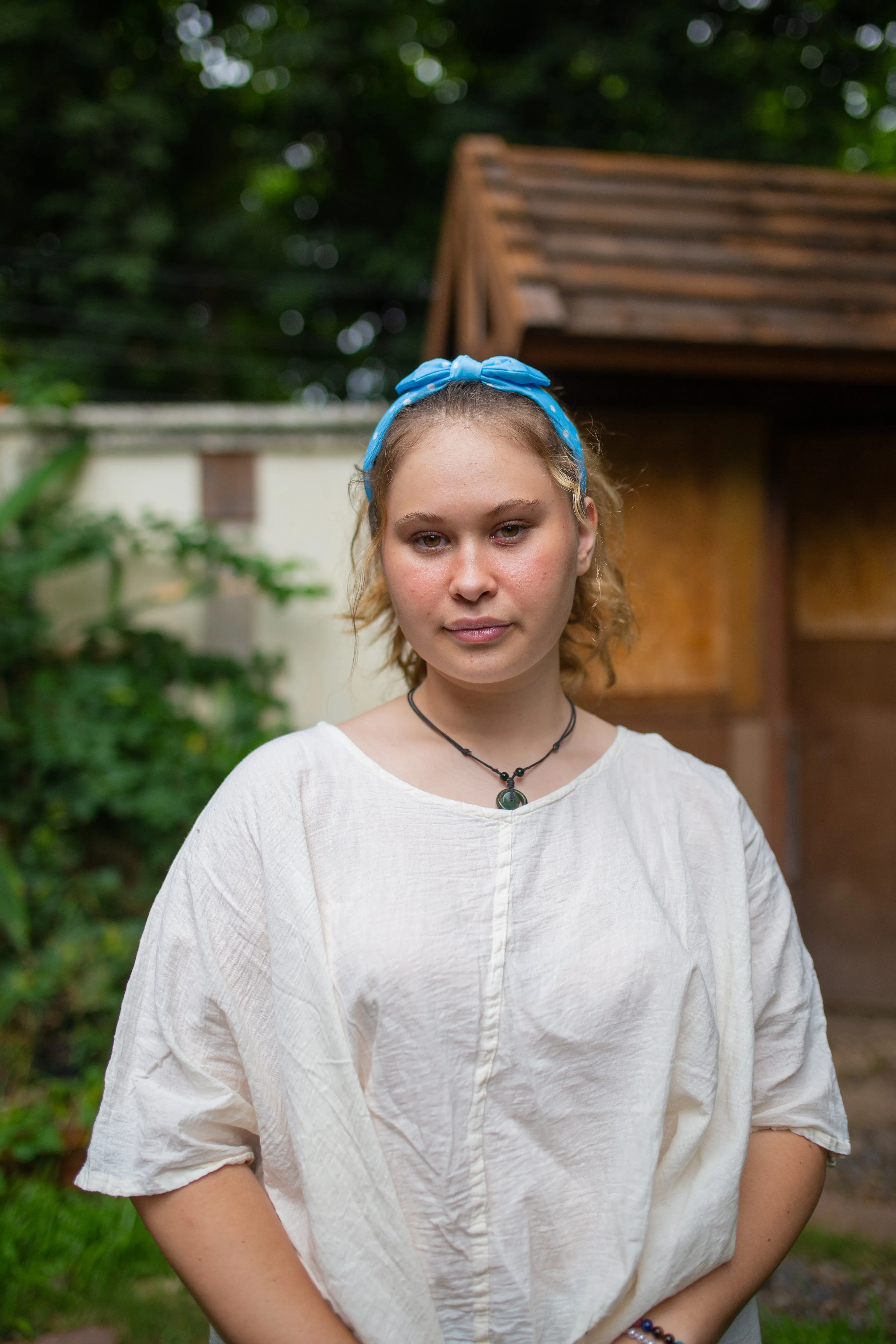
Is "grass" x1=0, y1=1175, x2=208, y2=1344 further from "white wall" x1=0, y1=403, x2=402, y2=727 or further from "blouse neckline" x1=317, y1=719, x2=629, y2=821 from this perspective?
"white wall" x1=0, y1=403, x2=402, y2=727

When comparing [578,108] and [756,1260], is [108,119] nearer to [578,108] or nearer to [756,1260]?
[578,108]

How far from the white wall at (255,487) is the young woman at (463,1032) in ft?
10.0

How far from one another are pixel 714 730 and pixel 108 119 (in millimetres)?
10368

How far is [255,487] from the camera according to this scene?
4.40 metres

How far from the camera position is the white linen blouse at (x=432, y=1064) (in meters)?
1.14

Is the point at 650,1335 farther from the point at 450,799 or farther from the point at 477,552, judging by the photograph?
the point at 477,552

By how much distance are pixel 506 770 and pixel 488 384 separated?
1.67 ft

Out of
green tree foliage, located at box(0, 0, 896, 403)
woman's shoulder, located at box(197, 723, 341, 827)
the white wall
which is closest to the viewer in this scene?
woman's shoulder, located at box(197, 723, 341, 827)

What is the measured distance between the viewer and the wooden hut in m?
3.52

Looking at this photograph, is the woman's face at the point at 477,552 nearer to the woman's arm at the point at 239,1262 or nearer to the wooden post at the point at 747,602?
the woman's arm at the point at 239,1262

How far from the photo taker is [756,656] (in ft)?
13.2

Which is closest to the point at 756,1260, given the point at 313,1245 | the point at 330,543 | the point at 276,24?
the point at 313,1245

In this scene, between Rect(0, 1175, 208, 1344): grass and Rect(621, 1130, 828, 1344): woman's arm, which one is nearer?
Rect(621, 1130, 828, 1344): woman's arm

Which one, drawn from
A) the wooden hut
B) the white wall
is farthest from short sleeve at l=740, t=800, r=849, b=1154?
the white wall
